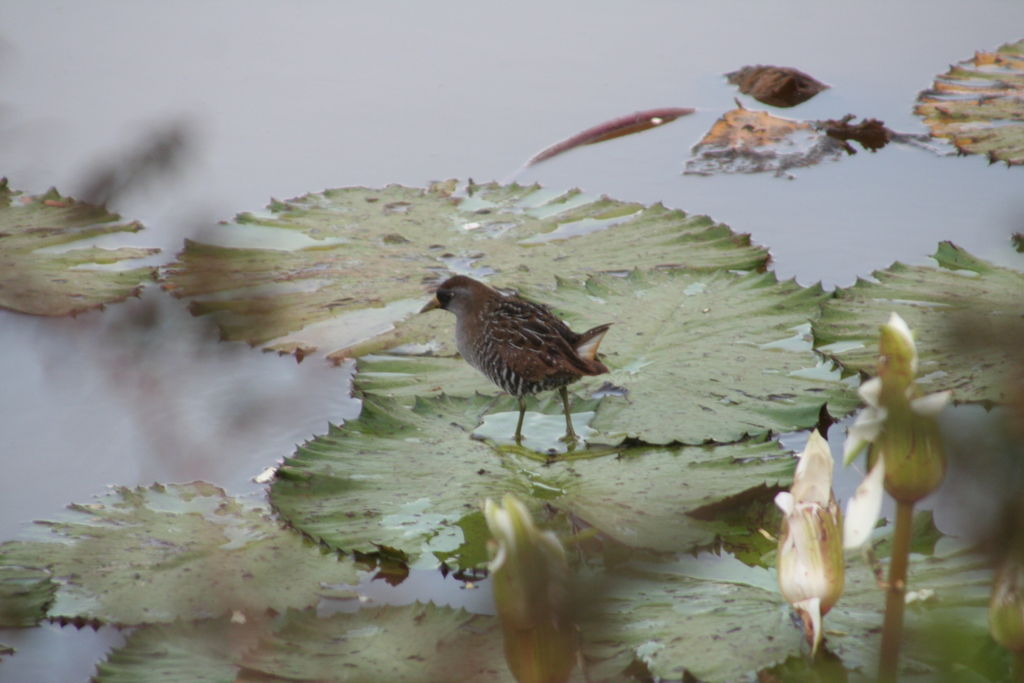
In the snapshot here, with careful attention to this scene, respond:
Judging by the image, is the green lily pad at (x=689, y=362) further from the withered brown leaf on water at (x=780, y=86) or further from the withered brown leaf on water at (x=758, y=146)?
the withered brown leaf on water at (x=780, y=86)

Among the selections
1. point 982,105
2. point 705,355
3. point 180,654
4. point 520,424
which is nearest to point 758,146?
point 982,105

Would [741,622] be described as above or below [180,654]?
above

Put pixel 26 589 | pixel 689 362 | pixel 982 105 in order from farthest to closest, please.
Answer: pixel 982 105 < pixel 689 362 < pixel 26 589

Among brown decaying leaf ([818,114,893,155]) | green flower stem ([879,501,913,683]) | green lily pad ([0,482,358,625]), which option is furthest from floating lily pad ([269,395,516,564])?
brown decaying leaf ([818,114,893,155])

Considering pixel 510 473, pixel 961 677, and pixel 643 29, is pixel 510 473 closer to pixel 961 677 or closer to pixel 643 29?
pixel 961 677

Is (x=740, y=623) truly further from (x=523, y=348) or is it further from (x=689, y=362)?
(x=689, y=362)

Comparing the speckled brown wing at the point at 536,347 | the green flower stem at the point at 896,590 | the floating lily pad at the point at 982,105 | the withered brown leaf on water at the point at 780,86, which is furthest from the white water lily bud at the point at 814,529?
the withered brown leaf on water at the point at 780,86
